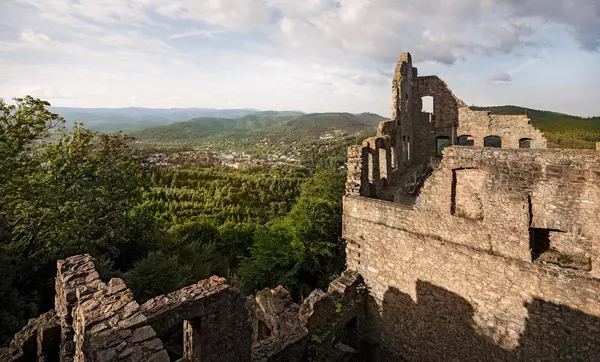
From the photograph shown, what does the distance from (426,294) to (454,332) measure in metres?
1.14

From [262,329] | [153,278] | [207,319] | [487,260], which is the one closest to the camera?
[207,319]

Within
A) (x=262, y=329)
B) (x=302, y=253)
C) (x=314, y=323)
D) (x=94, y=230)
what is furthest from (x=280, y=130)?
Result: (x=314, y=323)

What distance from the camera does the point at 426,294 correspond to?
9008 mm

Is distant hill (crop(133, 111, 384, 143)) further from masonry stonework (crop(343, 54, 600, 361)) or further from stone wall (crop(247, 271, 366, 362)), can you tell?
masonry stonework (crop(343, 54, 600, 361))

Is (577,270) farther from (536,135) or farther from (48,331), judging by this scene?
(48,331)

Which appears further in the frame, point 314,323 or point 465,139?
point 465,139

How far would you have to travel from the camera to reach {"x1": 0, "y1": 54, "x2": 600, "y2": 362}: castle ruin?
20.3 feet

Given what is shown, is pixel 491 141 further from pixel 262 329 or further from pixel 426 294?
pixel 262 329

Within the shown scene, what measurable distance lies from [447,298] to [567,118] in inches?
956

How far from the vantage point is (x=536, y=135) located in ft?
49.1

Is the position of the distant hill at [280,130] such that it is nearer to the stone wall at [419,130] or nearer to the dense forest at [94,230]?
the dense forest at [94,230]

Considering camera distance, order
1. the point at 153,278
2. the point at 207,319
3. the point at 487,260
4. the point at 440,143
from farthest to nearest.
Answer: the point at 440,143 → the point at 153,278 → the point at 487,260 → the point at 207,319

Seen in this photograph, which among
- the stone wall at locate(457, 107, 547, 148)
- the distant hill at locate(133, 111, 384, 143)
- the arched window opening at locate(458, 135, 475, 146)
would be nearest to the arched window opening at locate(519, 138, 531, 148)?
the stone wall at locate(457, 107, 547, 148)

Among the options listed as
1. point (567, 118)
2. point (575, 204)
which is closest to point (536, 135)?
point (575, 204)
